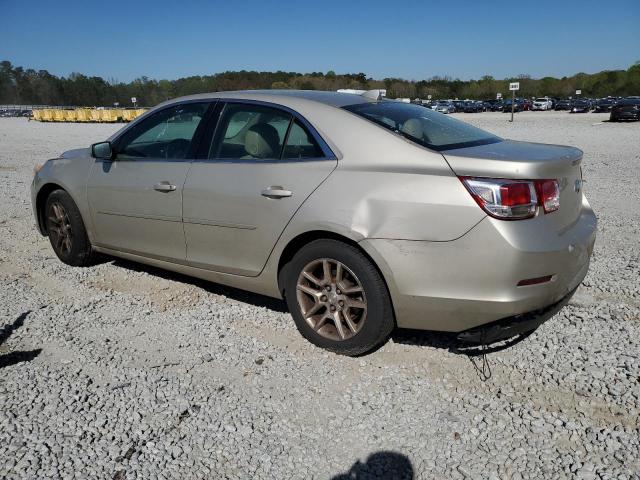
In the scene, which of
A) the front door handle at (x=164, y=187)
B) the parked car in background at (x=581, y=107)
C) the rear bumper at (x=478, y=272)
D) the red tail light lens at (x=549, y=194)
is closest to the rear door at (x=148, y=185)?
the front door handle at (x=164, y=187)

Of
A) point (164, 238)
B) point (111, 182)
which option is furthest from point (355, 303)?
point (111, 182)

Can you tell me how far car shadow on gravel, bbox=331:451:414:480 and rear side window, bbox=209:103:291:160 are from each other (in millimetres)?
2027

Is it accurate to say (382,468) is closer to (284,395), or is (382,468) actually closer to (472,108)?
(284,395)

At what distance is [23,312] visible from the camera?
4273 millimetres

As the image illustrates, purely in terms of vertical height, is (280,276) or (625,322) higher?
(280,276)

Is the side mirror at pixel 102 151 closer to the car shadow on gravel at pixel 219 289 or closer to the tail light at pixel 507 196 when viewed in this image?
the car shadow on gravel at pixel 219 289

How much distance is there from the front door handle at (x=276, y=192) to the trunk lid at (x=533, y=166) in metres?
1.02

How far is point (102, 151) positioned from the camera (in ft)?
15.1

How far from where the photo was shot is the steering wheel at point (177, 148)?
418cm

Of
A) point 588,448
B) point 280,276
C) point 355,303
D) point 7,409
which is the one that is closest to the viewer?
point 588,448

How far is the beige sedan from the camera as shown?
9.46 ft

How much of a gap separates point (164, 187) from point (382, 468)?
105 inches

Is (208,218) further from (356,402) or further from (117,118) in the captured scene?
(117,118)

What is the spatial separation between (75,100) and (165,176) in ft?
399
